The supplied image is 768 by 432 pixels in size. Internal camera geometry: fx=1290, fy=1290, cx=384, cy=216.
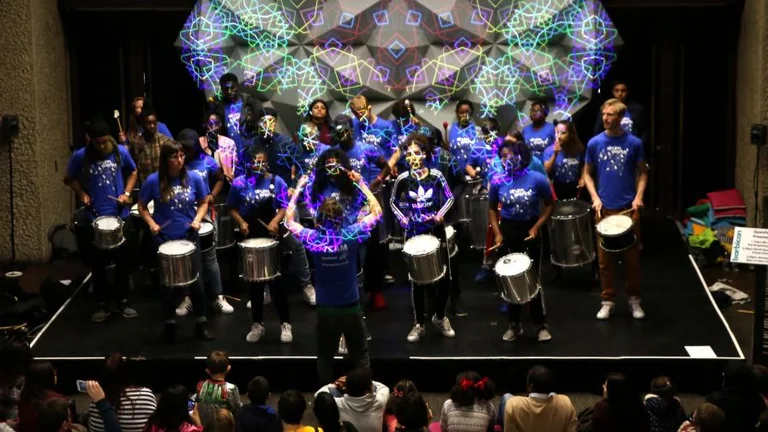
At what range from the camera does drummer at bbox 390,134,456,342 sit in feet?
30.8

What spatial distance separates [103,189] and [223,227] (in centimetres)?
102

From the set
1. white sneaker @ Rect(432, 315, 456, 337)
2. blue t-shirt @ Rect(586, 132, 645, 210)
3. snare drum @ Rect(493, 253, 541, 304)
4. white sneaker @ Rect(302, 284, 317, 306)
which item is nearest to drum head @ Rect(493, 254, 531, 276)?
snare drum @ Rect(493, 253, 541, 304)

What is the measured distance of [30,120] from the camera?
12266mm

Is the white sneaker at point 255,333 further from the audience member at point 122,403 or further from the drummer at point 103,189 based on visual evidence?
the audience member at point 122,403

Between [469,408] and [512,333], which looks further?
[512,333]

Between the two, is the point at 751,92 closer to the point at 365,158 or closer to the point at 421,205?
the point at 365,158

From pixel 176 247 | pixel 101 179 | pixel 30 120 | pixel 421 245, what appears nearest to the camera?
pixel 421 245

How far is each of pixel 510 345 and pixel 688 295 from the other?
198 centimetres

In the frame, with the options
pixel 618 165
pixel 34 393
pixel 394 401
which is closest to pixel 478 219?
pixel 618 165

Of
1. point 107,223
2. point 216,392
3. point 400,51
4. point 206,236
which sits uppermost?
point 400,51

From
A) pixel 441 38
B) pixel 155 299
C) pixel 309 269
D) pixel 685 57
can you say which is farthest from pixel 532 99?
pixel 155 299

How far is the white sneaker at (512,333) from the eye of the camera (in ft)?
31.0

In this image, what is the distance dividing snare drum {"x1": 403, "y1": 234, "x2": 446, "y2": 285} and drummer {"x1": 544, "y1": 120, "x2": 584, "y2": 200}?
1947 mm

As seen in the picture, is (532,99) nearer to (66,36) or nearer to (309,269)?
(309,269)
